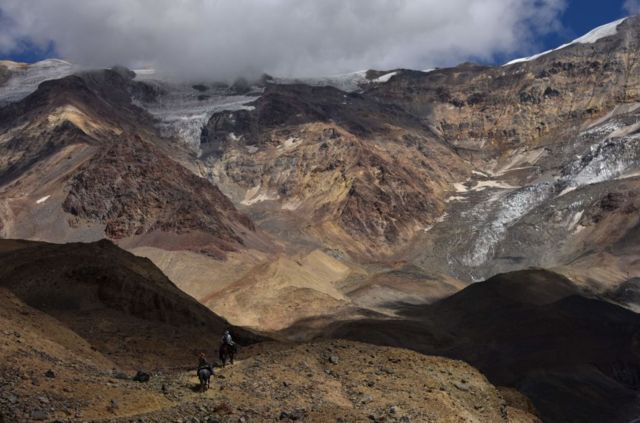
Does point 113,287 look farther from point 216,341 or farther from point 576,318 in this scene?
point 576,318

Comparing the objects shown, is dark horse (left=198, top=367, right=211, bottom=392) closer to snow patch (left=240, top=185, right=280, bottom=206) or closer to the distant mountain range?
the distant mountain range

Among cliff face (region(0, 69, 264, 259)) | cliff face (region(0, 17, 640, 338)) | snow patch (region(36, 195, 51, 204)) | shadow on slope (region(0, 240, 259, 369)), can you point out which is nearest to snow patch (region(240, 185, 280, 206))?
cliff face (region(0, 17, 640, 338))

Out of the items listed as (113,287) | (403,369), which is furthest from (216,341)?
(403,369)

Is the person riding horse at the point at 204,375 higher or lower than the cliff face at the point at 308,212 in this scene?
lower

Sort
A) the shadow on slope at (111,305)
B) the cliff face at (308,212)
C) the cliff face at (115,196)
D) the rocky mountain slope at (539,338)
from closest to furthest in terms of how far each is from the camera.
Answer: the shadow on slope at (111,305) < the rocky mountain slope at (539,338) < the cliff face at (308,212) < the cliff face at (115,196)

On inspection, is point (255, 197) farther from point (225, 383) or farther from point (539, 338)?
point (225, 383)

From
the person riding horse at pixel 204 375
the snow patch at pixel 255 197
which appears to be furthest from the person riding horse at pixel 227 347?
the snow patch at pixel 255 197

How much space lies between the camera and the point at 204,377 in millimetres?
21688

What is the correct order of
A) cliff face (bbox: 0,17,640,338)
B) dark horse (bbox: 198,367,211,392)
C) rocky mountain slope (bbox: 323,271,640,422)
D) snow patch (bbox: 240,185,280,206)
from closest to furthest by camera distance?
dark horse (bbox: 198,367,211,392) < rocky mountain slope (bbox: 323,271,640,422) < cliff face (bbox: 0,17,640,338) < snow patch (bbox: 240,185,280,206)

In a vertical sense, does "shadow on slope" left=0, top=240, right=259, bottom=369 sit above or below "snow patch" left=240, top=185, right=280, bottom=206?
below

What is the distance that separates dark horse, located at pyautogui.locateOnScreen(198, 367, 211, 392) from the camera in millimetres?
21703

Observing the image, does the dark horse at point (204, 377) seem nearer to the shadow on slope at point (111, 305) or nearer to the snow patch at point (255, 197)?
the shadow on slope at point (111, 305)

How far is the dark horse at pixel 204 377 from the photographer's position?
71.2 feet

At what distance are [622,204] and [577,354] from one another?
271ft
